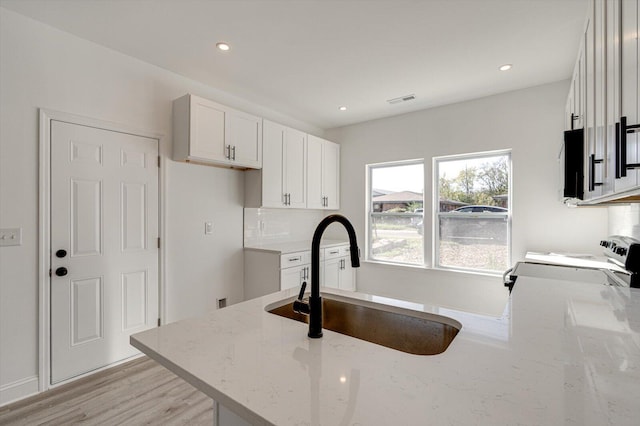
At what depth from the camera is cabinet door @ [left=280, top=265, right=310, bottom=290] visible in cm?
336

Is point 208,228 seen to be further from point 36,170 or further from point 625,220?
point 625,220

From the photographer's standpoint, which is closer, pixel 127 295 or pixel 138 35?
pixel 138 35

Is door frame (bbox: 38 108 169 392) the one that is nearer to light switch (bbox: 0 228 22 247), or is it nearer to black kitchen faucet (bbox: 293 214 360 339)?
light switch (bbox: 0 228 22 247)

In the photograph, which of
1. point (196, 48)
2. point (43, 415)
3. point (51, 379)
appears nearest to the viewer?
point (43, 415)

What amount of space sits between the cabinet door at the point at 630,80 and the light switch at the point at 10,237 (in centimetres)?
325

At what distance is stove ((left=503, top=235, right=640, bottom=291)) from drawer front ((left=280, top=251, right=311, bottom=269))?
6.94ft

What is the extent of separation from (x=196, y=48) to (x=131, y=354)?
2.73 metres

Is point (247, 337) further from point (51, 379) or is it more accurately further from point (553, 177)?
point (553, 177)

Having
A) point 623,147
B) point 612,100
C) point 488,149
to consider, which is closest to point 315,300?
point 623,147

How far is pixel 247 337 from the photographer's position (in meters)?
0.99

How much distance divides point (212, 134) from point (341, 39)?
1.51 m

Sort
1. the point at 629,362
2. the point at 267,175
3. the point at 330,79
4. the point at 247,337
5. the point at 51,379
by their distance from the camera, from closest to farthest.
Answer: the point at 629,362 < the point at 247,337 < the point at 51,379 < the point at 330,79 < the point at 267,175

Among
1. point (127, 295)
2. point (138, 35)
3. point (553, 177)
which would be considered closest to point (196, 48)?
point (138, 35)

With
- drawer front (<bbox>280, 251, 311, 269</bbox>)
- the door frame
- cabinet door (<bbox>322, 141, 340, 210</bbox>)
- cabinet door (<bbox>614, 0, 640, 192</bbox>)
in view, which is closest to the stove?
cabinet door (<bbox>614, 0, 640, 192</bbox>)
